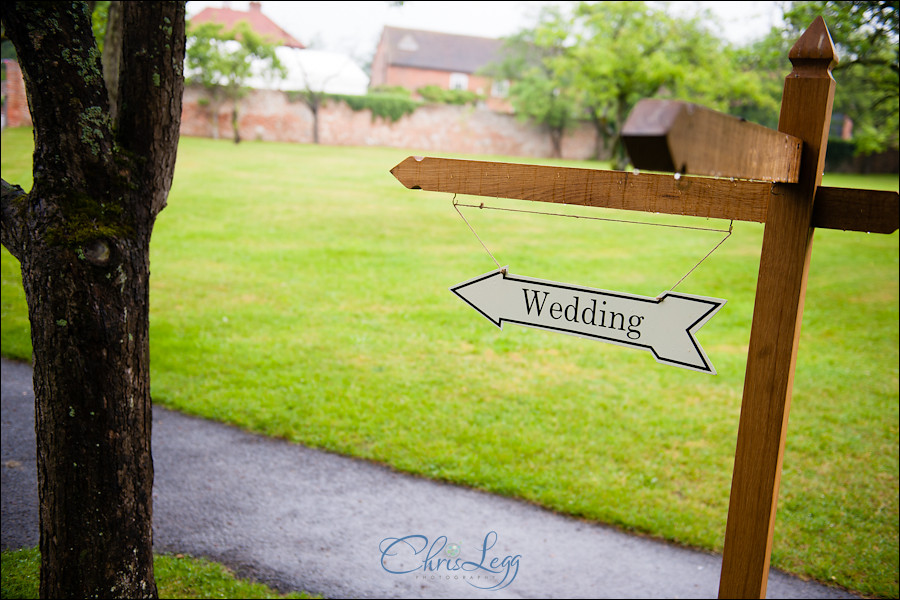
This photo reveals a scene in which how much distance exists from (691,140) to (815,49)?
856mm

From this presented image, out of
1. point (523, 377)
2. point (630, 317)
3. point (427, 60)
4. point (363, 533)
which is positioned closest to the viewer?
point (630, 317)

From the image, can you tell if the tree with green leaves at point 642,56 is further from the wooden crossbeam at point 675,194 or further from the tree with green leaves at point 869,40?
the wooden crossbeam at point 675,194

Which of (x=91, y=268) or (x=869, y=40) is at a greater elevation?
(x=869, y=40)

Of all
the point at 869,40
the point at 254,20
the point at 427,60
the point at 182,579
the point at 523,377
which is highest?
the point at 427,60

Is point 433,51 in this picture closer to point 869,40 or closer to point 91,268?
point 869,40

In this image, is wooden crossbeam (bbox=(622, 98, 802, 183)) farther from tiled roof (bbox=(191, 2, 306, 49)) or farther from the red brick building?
the red brick building

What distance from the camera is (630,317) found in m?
2.07

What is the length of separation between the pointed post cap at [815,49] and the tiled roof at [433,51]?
51595mm

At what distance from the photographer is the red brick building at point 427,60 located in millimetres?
51531

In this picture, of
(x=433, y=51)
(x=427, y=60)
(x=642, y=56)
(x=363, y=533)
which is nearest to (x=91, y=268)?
(x=363, y=533)

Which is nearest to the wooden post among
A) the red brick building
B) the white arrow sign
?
the white arrow sign

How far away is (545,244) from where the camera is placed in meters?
14.8

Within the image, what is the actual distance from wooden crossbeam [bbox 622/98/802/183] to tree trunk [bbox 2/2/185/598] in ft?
7.79

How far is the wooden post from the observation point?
67.6 inches
